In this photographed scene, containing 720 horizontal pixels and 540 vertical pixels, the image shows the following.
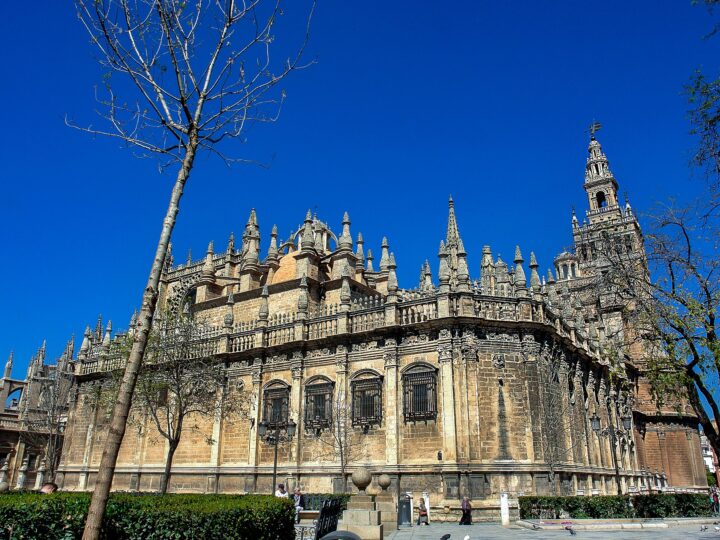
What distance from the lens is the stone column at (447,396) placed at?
21.6 meters

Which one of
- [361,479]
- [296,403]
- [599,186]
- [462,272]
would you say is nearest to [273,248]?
[296,403]

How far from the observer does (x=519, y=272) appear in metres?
24.5

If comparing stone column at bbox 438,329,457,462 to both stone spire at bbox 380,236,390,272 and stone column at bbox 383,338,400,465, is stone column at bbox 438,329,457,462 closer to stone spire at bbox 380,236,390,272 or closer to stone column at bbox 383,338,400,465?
stone column at bbox 383,338,400,465

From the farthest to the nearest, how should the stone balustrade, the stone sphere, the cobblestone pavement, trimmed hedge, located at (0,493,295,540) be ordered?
the stone balustrade → the stone sphere → the cobblestone pavement → trimmed hedge, located at (0,493,295,540)

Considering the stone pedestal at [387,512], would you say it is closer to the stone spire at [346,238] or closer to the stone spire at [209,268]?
the stone spire at [346,238]

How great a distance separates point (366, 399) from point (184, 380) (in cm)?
910

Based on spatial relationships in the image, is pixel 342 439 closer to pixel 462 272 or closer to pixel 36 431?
pixel 462 272

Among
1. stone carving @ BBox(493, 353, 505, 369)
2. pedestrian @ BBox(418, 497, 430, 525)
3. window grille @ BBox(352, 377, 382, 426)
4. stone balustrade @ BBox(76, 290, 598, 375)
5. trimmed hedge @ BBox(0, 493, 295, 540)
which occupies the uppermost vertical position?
stone balustrade @ BBox(76, 290, 598, 375)

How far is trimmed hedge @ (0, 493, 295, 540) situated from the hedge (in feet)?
40.5

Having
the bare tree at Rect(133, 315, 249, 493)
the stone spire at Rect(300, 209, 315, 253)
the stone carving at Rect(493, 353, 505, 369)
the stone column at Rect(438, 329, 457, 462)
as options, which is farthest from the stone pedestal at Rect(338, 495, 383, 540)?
the stone spire at Rect(300, 209, 315, 253)

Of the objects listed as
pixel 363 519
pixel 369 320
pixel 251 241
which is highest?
pixel 251 241

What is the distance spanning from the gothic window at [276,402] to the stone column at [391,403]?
534 cm

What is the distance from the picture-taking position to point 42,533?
9164 millimetres

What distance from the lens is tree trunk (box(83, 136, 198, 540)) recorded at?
7.38 m
